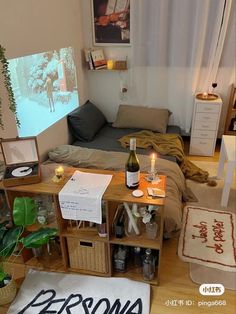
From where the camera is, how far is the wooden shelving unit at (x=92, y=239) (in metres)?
1.59

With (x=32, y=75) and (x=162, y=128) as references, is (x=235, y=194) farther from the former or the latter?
(x=32, y=75)

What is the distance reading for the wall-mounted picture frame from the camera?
10.1 ft

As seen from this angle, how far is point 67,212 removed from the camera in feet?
5.26

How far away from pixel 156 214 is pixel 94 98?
2285 millimetres

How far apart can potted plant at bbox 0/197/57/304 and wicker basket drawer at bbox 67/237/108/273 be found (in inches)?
8.7

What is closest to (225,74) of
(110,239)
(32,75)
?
(32,75)

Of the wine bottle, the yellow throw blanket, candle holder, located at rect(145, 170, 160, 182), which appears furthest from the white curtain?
the wine bottle

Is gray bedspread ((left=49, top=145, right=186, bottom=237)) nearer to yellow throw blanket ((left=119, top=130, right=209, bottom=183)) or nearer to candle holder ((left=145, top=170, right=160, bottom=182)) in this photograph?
yellow throw blanket ((left=119, top=130, right=209, bottom=183))

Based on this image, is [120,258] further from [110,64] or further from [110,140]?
[110,64]

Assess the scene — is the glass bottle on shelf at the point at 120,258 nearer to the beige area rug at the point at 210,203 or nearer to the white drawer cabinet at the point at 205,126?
the beige area rug at the point at 210,203

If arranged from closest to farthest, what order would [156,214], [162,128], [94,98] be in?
[156,214] → [162,128] → [94,98]

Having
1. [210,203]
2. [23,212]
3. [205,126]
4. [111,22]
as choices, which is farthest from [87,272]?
[111,22]

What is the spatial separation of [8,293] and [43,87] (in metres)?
1.73

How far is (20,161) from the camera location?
1.76 metres
